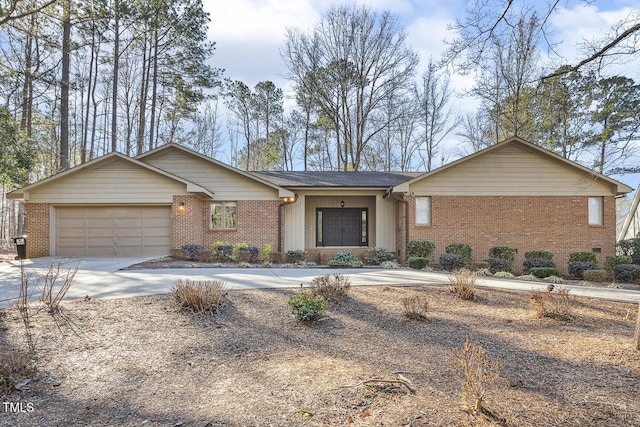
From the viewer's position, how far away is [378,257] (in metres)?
13.9

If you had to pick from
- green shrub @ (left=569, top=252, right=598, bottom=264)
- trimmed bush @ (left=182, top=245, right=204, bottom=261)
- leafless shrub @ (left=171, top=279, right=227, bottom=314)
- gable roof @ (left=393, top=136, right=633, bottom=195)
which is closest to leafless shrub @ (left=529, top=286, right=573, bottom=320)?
leafless shrub @ (left=171, top=279, right=227, bottom=314)

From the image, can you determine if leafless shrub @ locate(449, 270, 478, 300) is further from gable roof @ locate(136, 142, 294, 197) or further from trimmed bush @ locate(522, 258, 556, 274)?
gable roof @ locate(136, 142, 294, 197)

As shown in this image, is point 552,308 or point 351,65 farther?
point 351,65

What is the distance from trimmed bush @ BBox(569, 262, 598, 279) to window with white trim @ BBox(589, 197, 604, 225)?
2.57 meters

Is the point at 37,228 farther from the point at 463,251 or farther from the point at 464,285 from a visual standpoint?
the point at 463,251

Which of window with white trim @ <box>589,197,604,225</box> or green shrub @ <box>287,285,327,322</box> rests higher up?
window with white trim @ <box>589,197,604,225</box>

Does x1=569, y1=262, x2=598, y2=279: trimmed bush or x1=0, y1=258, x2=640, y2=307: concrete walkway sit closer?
x1=0, y1=258, x2=640, y2=307: concrete walkway

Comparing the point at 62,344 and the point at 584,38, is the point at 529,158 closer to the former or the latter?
the point at 584,38

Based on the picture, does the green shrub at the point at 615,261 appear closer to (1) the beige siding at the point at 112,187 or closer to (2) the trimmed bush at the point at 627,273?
(2) the trimmed bush at the point at 627,273

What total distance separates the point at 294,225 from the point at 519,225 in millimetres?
8924

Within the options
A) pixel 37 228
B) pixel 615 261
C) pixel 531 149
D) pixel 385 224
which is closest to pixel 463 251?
pixel 385 224

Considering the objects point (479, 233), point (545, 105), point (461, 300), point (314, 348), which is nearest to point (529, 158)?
point (479, 233)

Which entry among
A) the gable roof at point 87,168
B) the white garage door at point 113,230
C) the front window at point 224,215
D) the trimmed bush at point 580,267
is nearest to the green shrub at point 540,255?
the trimmed bush at point 580,267

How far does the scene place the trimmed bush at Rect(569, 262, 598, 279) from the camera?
11.9 m
